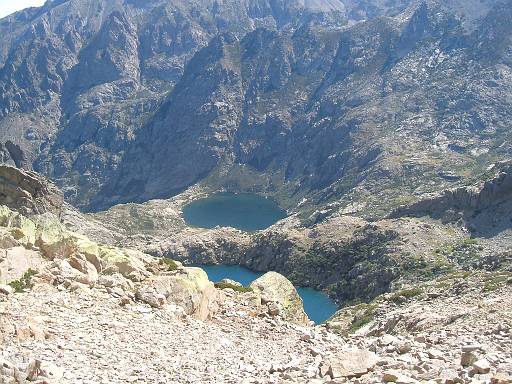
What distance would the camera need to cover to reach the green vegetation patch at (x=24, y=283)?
102 feet

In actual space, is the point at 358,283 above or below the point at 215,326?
above

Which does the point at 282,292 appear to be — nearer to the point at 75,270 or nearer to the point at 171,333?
the point at 75,270

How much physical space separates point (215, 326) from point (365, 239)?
152m

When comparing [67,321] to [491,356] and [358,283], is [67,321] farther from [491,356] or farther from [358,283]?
[358,283]

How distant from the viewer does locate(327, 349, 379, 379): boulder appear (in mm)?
20469

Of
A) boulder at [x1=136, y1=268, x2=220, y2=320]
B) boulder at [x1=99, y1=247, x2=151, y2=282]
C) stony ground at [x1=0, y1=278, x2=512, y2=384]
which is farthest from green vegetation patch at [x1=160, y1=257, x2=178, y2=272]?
stony ground at [x1=0, y1=278, x2=512, y2=384]

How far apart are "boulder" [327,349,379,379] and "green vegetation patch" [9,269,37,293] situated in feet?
55.9

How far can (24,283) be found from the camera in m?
31.6

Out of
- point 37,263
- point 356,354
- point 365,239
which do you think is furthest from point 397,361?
point 365,239

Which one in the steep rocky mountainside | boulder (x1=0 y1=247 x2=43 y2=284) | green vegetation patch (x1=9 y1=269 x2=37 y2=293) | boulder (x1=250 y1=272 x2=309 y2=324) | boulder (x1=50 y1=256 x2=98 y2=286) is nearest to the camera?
the steep rocky mountainside

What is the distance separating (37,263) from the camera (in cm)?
3466

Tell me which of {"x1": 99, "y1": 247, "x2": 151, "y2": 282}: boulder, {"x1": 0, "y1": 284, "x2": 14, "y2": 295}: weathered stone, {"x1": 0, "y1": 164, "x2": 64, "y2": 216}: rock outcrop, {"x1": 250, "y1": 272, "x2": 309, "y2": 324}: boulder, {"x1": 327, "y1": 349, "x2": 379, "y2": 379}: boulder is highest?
{"x1": 0, "y1": 164, "x2": 64, "y2": 216}: rock outcrop

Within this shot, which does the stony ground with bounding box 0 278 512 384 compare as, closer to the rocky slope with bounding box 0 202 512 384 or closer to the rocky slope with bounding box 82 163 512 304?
the rocky slope with bounding box 0 202 512 384

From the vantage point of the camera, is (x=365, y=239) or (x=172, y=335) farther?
(x=365, y=239)
